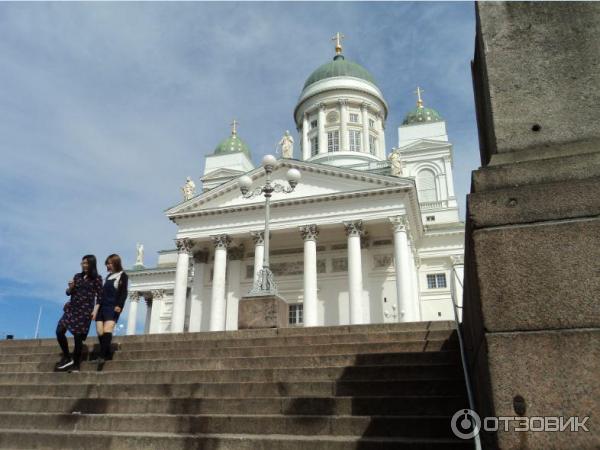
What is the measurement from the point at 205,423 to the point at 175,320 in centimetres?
2410

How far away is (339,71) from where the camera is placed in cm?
4791

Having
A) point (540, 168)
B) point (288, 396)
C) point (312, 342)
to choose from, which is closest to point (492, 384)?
point (540, 168)

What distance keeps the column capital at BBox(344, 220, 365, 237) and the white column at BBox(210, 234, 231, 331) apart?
24.1ft

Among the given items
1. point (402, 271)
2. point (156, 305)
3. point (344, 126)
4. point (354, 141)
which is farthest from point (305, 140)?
point (402, 271)

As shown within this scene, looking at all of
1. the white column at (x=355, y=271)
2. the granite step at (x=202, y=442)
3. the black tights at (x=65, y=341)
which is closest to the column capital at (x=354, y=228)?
the white column at (x=355, y=271)

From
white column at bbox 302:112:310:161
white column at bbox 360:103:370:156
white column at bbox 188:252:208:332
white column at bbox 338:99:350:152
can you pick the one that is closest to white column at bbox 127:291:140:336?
white column at bbox 188:252:208:332

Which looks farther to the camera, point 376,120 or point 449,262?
point 376,120

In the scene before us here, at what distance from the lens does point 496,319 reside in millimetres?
3293

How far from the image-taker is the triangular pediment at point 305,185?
2802 centimetres

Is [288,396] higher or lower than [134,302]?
lower

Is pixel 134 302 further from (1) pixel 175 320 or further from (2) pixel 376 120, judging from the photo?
(2) pixel 376 120

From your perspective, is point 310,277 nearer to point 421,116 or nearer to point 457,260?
point 457,260

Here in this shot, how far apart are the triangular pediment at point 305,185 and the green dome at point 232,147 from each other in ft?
63.7

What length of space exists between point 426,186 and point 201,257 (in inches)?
811
